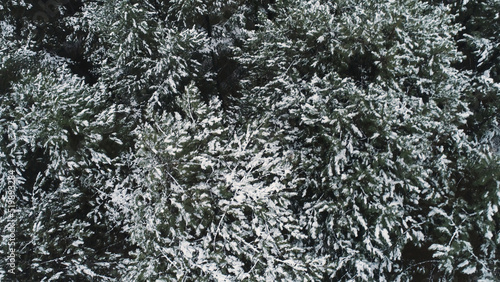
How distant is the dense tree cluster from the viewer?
6.83 m

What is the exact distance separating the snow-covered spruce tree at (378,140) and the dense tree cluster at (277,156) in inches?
1.5

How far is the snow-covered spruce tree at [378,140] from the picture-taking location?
23.1 ft

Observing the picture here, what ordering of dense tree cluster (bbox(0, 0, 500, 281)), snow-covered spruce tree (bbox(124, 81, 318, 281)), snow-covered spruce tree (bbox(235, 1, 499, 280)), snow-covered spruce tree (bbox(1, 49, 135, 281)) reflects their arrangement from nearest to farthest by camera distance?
snow-covered spruce tree (bbox(124, 81, 318, 281)) < dense tree cluster (bbox(0, 0, 500, 281)) < snow-covered spruce tree (bbox(235, 1, 499, 280)) < snow-covered spruce tree (bbox(1, 49, 135, 281))

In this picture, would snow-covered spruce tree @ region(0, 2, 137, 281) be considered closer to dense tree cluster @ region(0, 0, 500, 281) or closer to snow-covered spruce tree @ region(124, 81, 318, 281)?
dense tree cluster @ region(0, 0, 500, 281)

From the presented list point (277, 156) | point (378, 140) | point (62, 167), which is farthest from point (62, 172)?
point (378, 140)

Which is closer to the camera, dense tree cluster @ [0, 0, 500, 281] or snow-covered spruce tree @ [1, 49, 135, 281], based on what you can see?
dense tree cluster @ [0, 0, 500, 281]

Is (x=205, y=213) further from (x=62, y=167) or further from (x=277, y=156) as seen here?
(x=62, y=167)

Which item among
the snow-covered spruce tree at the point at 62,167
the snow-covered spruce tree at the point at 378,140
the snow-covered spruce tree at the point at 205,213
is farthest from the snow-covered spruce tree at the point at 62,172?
the snow-covered spruce tree at the point at 378,140

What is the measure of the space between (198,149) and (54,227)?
9.98ft

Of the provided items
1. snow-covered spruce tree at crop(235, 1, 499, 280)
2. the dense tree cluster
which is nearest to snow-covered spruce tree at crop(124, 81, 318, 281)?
the dense tree cluster

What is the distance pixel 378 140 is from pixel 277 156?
191cm

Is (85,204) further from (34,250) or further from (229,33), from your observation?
(229,33)

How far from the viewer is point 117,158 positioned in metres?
7.96

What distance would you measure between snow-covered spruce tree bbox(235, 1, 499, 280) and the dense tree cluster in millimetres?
38
